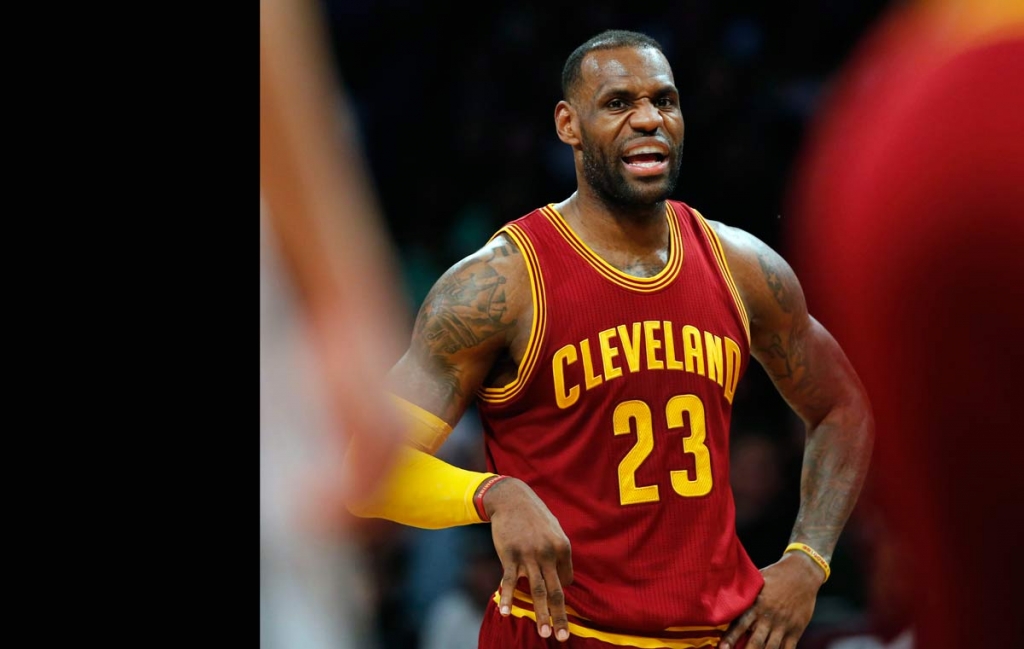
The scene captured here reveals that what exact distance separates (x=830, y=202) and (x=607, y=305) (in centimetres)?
193

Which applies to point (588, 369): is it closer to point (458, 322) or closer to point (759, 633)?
point (458, 322)

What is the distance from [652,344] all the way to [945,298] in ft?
5.22

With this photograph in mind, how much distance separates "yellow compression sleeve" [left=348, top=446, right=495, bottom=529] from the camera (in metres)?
2.34

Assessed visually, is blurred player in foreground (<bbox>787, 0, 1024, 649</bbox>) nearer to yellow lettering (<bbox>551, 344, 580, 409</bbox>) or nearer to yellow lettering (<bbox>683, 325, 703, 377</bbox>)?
yellow lettering (<bbox>683, 325, 703, 377</bbox>)

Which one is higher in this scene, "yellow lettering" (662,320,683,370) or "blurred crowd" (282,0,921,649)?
"blurred crowd" (282,0,921,649)

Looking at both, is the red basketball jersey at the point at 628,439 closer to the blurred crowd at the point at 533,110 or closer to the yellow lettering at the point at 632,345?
the yellow lettering at the point at 632,345

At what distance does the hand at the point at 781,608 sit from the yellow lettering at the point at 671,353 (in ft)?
1.60

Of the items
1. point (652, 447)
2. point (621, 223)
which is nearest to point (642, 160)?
point (621, 223)

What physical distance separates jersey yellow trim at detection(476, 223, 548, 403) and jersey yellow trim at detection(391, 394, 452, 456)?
14 cm

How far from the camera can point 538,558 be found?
2.16m

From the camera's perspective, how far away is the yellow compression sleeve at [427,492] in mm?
2336

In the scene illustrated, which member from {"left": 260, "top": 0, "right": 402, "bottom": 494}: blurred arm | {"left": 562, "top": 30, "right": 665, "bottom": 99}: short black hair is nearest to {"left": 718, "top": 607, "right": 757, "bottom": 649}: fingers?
{"left": 562, "top": 30, "right": 665, "bottom": 99}: short black hair

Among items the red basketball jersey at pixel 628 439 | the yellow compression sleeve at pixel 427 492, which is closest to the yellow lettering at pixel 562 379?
the red basketball jersey at pixel 628 439

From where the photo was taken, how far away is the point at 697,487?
2.48 metres
